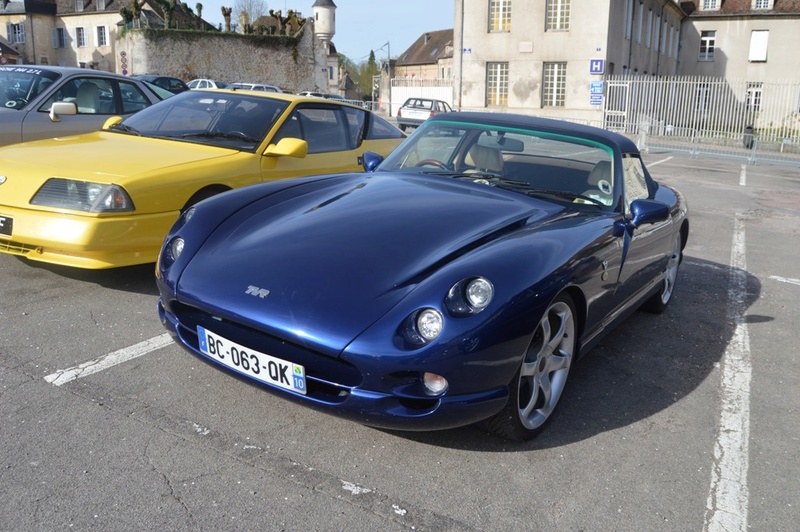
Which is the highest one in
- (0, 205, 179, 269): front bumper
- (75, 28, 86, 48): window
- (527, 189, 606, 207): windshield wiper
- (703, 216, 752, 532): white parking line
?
(75, 28, 86, 48): window

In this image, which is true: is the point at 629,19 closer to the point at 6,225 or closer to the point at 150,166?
the point at 150,166

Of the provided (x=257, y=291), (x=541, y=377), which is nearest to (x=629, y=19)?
(x=541, y=377)

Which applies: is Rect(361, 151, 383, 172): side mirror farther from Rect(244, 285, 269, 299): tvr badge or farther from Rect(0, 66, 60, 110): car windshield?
Rect(0, 66, 60, 110): car windshield

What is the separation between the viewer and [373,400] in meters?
2.69

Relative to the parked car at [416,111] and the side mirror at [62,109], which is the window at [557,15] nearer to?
the parked car at [416,111]

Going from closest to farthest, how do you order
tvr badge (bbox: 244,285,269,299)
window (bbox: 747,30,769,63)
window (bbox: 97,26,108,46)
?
tvr badge (bbox: 244,285,269,299) → window (bbox: 747,30,769,63) → window (bbox: 97,26,108,46)

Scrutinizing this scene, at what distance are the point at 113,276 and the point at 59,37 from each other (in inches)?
2908

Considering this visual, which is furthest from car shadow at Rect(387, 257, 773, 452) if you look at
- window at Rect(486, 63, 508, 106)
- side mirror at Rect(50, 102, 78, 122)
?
window at Rect(486, 63, 508, 106)

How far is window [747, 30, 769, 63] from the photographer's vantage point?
46938mm

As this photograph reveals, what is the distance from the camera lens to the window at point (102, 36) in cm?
6588

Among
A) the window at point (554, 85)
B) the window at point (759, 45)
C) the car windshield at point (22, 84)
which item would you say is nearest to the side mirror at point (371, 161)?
the car windshield at point (22, 84)

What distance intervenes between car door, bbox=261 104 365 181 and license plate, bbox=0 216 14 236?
5.94ft

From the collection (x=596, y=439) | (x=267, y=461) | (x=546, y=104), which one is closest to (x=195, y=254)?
(x=267, y=461)

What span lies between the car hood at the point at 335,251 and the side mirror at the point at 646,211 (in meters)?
0.48
